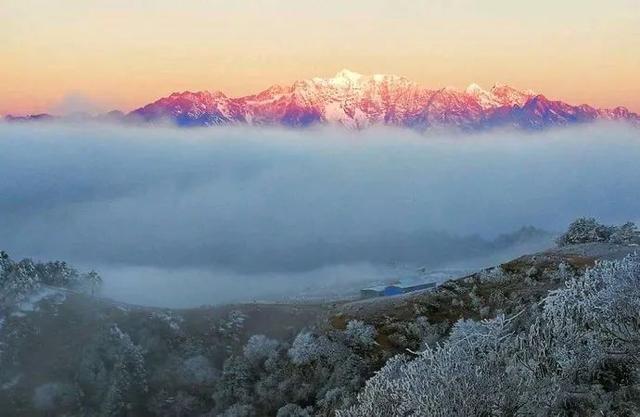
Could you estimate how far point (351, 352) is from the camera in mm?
71500

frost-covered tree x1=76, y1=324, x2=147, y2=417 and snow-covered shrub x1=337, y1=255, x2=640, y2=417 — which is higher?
snow-covered shrub x1=337, y1=255, x2=640, y2=417

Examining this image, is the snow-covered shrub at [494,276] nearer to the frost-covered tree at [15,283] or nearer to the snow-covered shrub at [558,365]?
the snow-covered shrub at [558,365]

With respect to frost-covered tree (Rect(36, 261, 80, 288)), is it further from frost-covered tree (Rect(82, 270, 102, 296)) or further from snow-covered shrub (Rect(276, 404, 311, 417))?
snow-covered shrub (Rect(276, 404, 311, 417))

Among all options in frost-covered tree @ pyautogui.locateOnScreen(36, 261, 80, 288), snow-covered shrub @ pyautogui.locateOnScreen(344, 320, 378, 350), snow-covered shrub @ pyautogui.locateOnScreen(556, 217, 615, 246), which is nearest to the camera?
snow-covered shrub @ pyautogui.locateOnScreen(344, 320, 378, 350)

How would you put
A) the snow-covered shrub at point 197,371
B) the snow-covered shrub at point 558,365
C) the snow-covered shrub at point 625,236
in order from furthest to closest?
the snow-covered shrub at point 197,371 < the snow-covered shrub at point 625,236 < the snow-covered shrub at point 558,365

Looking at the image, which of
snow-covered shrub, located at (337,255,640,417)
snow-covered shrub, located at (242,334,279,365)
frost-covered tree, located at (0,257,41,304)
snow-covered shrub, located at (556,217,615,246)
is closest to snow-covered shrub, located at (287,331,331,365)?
snow-covered shrub, located at (242,334,279,365)

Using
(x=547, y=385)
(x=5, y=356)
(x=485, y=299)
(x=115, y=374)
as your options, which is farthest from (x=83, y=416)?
(x=547, y=385)

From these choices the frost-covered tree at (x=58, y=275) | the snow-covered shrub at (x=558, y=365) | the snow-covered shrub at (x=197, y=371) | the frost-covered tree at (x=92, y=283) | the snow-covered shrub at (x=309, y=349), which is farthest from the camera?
the frost-covered tree at (x=92, y=283)

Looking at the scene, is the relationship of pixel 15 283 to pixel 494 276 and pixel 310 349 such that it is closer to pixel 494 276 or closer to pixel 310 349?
pixel 310 349

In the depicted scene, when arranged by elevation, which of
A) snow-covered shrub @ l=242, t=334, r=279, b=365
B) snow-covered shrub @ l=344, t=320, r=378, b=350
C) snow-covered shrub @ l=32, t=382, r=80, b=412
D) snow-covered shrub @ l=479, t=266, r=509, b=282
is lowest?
snow-covered shrub @ l=32, t=382, r=80, b=412

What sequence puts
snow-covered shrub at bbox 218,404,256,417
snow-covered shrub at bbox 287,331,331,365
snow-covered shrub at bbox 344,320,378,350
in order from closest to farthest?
snow-covered shrub at bbox 344,320,378,350 → snow-covered shrub at bbox 218,404,256,417 → snow-covered shrub at bbox 287,331,331,365

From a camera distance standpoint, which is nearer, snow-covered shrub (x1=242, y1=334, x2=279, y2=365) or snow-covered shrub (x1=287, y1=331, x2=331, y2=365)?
snow-covered shrub (x1=287, y1=331, x2=331, y2=365)

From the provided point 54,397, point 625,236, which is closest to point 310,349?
point 54,397

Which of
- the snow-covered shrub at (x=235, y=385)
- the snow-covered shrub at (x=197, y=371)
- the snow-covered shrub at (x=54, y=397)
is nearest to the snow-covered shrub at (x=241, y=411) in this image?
the snow-covered shrub at (x=235, y=385)
